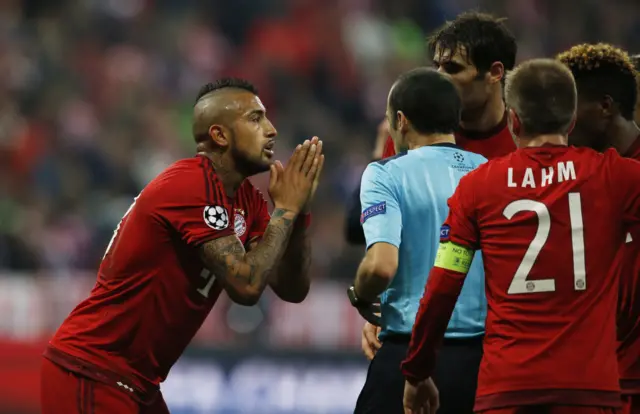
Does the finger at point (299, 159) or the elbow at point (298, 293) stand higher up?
the finger at point (299, 159)

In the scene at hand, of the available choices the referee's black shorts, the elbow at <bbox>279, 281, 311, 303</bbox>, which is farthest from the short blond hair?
the elbow at <bbox>279, 281, 311, 303</bbox>

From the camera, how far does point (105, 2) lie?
16.0 m

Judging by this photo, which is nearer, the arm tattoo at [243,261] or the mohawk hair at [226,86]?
the arm tattoo at [243,261]

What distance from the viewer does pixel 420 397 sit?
448 centimetres

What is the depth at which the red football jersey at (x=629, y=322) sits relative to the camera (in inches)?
179

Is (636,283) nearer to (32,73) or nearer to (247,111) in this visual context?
(247,111)

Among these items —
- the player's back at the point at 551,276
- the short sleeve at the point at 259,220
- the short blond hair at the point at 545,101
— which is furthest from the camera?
the short sleeve at the point at 259,220

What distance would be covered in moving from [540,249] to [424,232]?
741 mm

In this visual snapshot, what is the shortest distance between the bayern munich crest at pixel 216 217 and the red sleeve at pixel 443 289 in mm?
931

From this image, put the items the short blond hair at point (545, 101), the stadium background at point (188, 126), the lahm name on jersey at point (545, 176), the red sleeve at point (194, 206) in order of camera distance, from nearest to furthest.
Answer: the lahm name on jersey at point (545, 176) < the short blond hair at point (545, 101) < the red sleeve at point (194, 206) < the stadium background at point (188, 126)

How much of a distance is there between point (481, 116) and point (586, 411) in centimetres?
172

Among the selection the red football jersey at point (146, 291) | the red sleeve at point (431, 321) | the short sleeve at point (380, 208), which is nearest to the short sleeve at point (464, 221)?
the red sleeve at point (431, 321)

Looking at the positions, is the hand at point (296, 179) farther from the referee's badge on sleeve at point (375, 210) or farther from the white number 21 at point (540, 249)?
the white number 21 at point (540, 249)

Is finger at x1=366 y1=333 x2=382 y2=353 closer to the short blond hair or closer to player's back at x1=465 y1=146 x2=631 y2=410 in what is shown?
player's back at x1=465 y1=146 x2=631 y2=410
